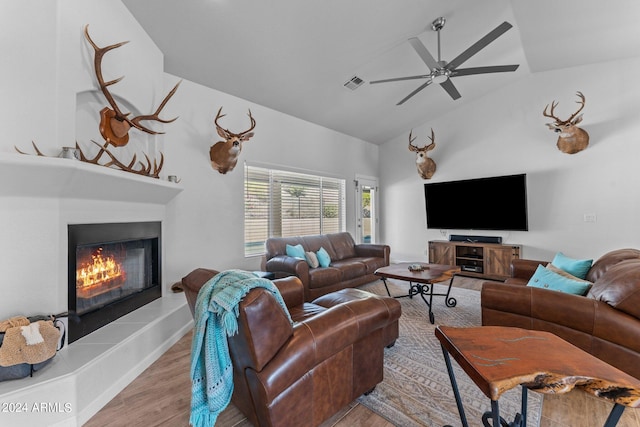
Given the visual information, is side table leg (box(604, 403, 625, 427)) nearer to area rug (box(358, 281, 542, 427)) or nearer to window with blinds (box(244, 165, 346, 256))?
area rug (box(358, 281, 542, 427))

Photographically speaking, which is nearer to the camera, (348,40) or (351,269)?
(348,40)

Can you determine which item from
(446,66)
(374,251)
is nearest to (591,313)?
(446,66)

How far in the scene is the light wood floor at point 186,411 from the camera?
5.42ft

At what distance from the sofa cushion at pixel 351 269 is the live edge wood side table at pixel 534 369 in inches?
112

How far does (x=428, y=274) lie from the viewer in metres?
3.39

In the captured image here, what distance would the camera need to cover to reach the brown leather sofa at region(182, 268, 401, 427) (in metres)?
1.30

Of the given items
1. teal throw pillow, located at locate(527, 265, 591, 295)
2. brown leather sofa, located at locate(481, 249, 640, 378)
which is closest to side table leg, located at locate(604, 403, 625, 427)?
brown leather sofa, located at locate(481, 249, 640, 378)

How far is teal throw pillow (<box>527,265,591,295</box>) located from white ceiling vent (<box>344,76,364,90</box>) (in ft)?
11.0

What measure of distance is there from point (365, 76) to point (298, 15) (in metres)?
1.55

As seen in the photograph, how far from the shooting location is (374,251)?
507 cm

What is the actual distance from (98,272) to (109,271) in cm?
13

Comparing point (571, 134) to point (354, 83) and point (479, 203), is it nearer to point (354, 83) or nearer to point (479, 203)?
point (479, 203)

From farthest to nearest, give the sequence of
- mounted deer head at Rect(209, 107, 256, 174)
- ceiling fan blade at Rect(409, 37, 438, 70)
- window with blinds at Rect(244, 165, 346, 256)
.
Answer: window with blinds at Rect(244, 165, 346, 256), mounted deer head at Rect(209, 107, 256, 174), ceiling fan blade at Rect(409, 37, 438, 70)

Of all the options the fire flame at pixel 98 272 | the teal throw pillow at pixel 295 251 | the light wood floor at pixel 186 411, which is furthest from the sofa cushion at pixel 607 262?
the fire flame at pixel 98 272
